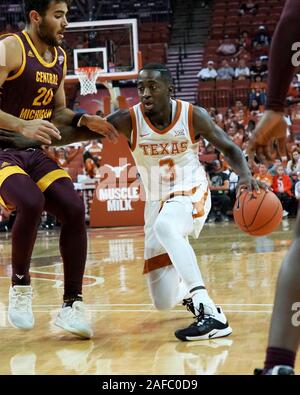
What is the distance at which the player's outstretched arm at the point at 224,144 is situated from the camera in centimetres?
443

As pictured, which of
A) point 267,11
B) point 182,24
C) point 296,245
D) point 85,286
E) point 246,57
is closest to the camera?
point 296,245

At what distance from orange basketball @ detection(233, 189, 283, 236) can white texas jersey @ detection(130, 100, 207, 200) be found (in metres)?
0.38

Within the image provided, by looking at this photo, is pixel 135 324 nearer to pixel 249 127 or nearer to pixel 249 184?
pixel 249 184

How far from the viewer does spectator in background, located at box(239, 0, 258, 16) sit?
22688 millimetres

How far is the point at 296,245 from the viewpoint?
2.21m

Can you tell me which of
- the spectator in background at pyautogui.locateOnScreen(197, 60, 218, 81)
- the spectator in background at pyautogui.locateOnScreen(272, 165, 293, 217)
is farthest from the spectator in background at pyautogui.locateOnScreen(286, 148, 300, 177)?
the spectator in background at pyautogui.locateOnScreen(197, 60, 218, 81)

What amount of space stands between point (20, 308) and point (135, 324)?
32.1 inches

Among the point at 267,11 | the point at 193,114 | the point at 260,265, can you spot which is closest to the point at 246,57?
the point at 267,11

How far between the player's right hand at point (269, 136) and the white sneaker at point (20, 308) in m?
2.44

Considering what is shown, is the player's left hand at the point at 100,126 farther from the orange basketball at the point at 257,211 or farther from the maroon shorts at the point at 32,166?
the orange basketball at the point at 257,211

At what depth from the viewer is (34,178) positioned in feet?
14.1

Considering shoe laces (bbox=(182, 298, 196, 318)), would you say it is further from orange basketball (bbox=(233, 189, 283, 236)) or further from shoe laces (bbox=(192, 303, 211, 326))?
orange basketball (bbox=(233, 189, 283, 236))
